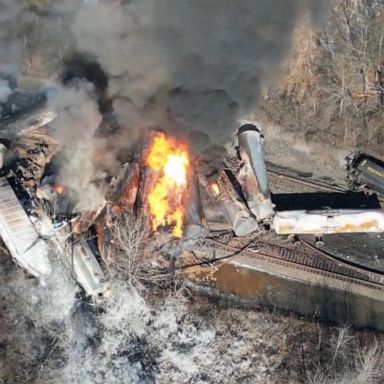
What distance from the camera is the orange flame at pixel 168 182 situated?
26.4 metres

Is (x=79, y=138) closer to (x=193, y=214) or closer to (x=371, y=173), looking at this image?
(x=193, y=214)

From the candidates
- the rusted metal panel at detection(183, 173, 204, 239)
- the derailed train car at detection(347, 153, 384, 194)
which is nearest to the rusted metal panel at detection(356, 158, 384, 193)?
the derailed train car at detection(347, 153, 384, 194)

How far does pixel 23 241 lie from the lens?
25625 millimetres

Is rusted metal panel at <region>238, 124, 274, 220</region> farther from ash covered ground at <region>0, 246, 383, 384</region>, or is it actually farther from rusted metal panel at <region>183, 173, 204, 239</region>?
ash covered ground at <region>0, 246, 383, 384</region>

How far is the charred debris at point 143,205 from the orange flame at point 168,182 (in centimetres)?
4

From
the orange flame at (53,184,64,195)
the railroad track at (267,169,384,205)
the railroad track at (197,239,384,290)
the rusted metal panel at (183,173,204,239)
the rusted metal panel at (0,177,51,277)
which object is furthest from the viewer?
the railroad track at (267,169,384,205)

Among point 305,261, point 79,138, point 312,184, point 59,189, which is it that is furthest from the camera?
point 312,184

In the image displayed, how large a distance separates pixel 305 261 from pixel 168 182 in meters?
6.07

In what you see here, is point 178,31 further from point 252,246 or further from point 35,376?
point 35,376

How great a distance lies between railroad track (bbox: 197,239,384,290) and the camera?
28.2m

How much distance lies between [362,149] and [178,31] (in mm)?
9043

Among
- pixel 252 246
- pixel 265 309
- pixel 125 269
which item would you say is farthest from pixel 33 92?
pixel 265 309

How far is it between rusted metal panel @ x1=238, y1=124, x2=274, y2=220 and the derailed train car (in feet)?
12.5

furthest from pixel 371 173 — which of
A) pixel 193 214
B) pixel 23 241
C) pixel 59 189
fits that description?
pixel 23 241
